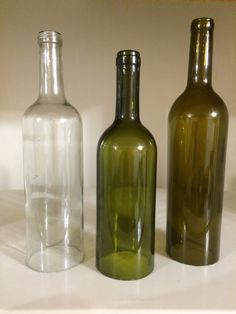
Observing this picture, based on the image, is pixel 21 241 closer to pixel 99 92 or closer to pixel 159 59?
pixel 99 92

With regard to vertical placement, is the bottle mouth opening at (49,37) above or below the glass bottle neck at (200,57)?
above

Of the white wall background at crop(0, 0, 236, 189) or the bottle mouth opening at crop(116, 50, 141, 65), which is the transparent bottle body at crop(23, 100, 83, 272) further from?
the white wall background at crop(0, 0, 236, 189)

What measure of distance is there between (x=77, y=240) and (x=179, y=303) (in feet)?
0.69

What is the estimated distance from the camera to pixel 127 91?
1.33 feet

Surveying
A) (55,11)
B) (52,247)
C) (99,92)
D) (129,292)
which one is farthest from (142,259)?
(55,11)

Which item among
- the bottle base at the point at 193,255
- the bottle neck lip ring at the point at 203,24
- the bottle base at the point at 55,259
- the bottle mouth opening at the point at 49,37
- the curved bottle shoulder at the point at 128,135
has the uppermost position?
the bottle neck lip ring at the point at 203,24

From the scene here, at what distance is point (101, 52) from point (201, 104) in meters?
0.51

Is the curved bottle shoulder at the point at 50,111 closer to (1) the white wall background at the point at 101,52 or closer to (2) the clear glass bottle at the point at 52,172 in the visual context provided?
(2) the clear glass bottle at the point at 52,172

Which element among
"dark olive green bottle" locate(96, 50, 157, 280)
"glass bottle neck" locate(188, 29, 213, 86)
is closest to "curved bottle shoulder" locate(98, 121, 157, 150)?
"dark olive green bottle" locate(96, 50, 157, 280)

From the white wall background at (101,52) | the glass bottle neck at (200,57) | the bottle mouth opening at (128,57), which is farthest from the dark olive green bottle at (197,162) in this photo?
the white wall background at (101,52)

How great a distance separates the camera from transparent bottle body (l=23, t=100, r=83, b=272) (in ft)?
1.53

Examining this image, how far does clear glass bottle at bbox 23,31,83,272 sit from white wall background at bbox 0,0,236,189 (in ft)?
1.26

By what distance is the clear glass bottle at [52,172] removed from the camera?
45 centimetres

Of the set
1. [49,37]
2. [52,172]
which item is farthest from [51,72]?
[52,172]
